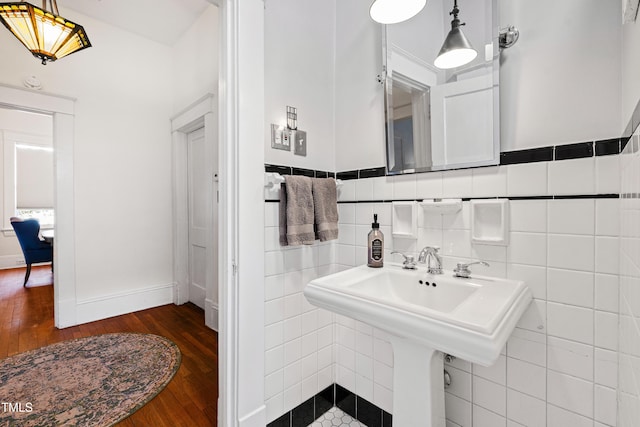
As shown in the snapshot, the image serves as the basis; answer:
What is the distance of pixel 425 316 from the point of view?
2.38ft

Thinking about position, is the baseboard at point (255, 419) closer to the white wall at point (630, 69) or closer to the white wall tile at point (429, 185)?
the white wall tile at point (429, 185)

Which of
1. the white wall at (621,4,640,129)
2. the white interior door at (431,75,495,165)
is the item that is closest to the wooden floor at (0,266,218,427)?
the white interior door at (431,75,495,165)

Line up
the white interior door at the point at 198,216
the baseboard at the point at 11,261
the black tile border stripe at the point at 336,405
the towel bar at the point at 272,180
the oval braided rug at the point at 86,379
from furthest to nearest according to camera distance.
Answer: the baseboard at the point at 11,261 → the white interior door at the point at 198,216 → the oval braided rug at the point at 86,379 → the black tile border stripe at the point at 336,405 → the towel bar at the point at 272,180

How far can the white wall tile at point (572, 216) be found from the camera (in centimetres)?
88

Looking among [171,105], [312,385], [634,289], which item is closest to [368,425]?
[312,385]

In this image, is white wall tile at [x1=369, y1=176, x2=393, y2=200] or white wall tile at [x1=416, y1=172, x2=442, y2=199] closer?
white wall tile at [x1=416, y1=172, x2=442, y2=199]

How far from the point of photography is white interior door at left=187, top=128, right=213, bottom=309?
2.88 metres

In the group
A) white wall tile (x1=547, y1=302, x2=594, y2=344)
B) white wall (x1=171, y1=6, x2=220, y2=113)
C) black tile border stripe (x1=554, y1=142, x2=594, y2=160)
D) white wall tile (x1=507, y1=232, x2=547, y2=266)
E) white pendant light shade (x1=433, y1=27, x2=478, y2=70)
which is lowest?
white wall tile (x1=547, y1=302, x2=594, y2=344)

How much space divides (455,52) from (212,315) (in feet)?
8.73

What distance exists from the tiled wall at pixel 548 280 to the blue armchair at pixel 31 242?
505 centimetres

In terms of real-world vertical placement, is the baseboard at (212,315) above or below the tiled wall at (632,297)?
below

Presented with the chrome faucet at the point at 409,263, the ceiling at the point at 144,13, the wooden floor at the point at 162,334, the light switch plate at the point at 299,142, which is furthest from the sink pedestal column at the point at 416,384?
the ceiling at the point at 144,13

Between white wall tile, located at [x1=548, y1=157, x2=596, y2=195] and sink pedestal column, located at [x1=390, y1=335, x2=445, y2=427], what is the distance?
69 centimetres

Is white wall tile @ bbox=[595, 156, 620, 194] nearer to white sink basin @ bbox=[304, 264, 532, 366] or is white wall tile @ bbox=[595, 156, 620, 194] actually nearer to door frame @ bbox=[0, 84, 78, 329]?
white sink basin @ bbox=[304, 264, 532, 366]
